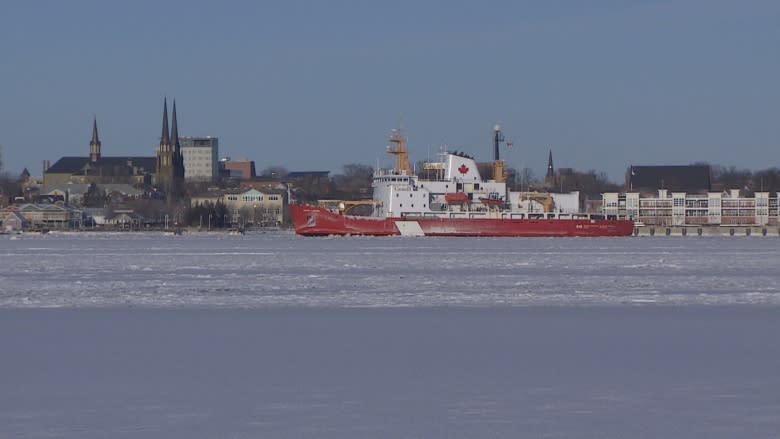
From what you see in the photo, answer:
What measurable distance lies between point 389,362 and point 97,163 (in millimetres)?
168680

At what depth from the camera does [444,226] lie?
6912 cm

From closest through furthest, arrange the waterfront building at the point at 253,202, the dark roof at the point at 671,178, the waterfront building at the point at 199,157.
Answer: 1. the dark roof at the point at 671,178
2. the waterfront building at the point at 253,202
3. the waterfront building at the point at 199,157

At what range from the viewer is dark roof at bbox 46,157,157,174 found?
173375 mm

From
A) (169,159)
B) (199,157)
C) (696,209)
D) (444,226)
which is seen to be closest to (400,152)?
(444,226)

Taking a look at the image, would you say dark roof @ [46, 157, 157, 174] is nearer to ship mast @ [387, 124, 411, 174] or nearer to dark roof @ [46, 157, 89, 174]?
dark roof @ [46, 157, 89, 174]

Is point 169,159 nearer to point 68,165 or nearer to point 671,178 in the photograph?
point 68,165

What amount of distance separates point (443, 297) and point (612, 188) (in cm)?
12222

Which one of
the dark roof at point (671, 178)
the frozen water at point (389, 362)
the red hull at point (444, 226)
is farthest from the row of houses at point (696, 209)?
the frozen water at point (389, 362)

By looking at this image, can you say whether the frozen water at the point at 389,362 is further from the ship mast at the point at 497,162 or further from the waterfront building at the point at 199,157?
the waterfront building at the point at 199,157

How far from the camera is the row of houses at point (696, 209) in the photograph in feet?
352

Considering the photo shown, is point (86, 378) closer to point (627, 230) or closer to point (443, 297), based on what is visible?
point (443, 297)

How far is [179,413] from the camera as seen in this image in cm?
800

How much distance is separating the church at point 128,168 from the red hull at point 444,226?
3217 inches

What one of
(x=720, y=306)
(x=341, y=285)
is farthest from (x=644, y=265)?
(x=720, y=306)
